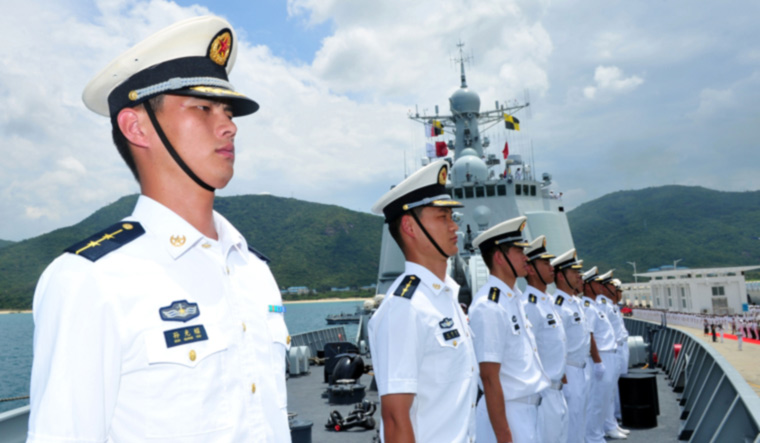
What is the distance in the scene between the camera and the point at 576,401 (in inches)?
213

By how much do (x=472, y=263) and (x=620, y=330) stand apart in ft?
16.3

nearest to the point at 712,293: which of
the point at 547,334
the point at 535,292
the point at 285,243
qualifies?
the point at 535,292

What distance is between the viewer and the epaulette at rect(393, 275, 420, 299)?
99.1 inches

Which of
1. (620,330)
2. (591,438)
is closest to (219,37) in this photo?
(591,438)

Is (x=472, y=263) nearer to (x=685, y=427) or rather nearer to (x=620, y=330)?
(x=620, y=330)

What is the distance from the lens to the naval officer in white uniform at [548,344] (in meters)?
3.81

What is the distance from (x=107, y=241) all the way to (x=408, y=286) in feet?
5.19

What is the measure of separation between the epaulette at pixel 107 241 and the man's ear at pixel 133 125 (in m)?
0.21

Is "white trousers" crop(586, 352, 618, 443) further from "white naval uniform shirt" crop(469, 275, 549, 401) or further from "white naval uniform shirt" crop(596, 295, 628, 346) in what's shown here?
"white naval uniform shirt" crop(469, 275, 549, 401)

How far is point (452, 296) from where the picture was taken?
8.99 feet

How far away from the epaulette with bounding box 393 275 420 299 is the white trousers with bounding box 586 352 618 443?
Answer: 16.3ft

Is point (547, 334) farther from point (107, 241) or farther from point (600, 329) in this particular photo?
point (107, 241)

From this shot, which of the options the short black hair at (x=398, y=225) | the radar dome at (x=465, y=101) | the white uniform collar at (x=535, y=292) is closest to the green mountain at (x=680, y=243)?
the radar dome at (x=465, y=101)

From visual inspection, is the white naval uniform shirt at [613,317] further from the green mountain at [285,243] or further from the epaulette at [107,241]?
the green mountain at [285,243]
